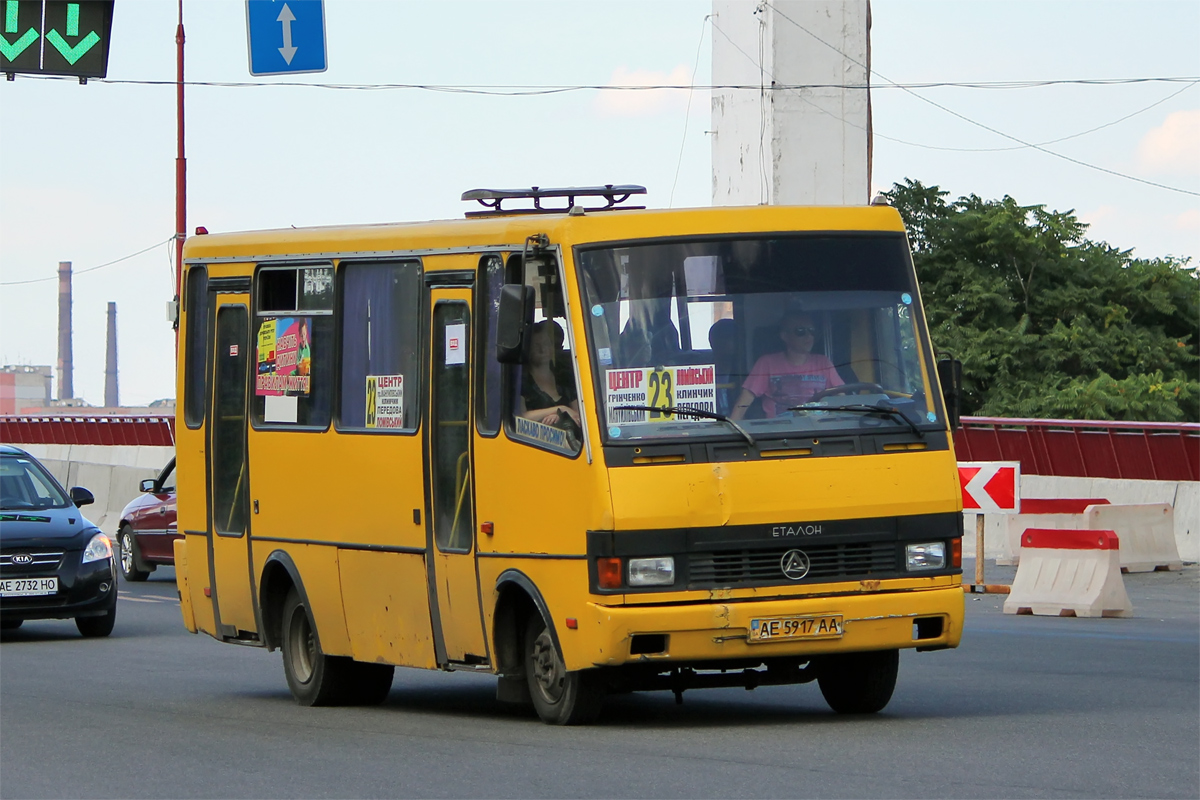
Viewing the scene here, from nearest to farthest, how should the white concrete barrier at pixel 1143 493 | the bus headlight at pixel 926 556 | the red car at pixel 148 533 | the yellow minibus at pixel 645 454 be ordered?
the yellow minibus at pixel 645 454 → the bus headlight at pixel 926 556 → the white concrete barrier at pixel 1143 493 → the red car at pixel 148 533

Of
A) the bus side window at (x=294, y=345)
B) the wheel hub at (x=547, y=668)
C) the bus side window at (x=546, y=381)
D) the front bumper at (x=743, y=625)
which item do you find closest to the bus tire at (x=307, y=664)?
the bus side window at (x=294, y=345)

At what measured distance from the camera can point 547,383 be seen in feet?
35.2

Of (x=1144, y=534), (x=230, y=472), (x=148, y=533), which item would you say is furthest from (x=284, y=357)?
(x=148, y=533)

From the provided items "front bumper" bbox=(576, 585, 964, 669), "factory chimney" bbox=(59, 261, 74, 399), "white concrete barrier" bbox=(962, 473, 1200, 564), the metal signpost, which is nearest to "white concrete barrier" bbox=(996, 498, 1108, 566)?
"white concrete barrier" bbox=(962, 473, 1200, 564)

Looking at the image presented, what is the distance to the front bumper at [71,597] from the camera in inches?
751

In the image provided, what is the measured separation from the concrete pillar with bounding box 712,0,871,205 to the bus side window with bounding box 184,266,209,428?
31093 millimetres

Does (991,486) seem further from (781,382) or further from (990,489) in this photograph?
(781,382)

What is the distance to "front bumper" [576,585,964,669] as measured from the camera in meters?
10.1

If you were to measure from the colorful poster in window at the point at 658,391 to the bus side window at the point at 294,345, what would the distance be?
2.84 meters

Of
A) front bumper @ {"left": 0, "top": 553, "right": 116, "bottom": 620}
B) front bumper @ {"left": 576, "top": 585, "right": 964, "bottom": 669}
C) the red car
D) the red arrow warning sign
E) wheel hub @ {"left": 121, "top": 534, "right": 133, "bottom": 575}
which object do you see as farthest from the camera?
wheel hub @ {"left": 121, "top": 534, "right": 133, "bottom": 575}

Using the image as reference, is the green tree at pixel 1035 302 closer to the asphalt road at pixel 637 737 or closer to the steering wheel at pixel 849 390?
the asphalt road at pixel 637 737

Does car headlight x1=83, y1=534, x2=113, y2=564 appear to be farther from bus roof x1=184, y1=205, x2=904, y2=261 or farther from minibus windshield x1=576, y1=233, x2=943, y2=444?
minibus windshield x1=576, y1=233, x2=943, y2=444

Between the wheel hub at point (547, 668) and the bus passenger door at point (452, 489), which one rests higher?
the bus passenger door at point (452, 489)

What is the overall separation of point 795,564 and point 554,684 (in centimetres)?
144
